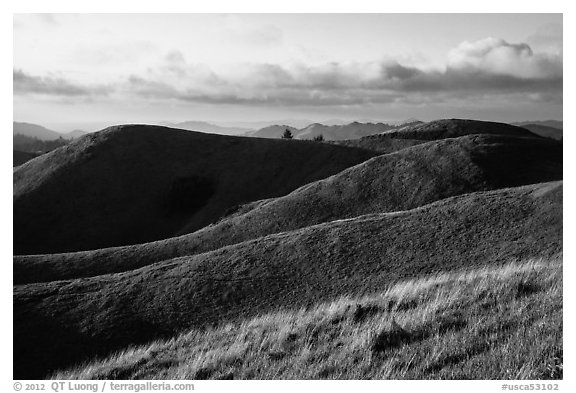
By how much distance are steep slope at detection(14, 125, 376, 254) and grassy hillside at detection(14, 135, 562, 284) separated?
15859mm

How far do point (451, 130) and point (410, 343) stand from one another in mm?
71071

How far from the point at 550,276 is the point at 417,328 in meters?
5.22

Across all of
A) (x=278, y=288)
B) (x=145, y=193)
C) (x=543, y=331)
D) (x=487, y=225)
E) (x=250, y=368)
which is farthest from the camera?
(x=145, y=193)

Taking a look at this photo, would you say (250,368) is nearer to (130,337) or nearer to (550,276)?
(550,276)

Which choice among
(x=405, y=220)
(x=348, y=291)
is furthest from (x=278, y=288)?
(x=405, y=220)

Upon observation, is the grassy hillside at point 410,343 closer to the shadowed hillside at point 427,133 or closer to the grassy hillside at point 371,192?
the grassy hillside at point 371,192

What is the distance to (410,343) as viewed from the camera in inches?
374

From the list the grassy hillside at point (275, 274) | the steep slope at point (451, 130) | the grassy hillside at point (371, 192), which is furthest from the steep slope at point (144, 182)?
the grassy hillside at point (275, 274)

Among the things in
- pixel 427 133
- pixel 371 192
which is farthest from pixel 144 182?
pixel 427 133

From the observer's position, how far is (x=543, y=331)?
8820 millimetres

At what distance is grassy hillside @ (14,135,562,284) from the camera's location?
3294 cm

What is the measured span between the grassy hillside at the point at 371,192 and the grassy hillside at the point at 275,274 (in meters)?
7.27

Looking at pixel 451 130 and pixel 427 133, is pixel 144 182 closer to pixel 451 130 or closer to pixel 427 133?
pixel 427 133

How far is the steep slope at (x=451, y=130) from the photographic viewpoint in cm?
7312
